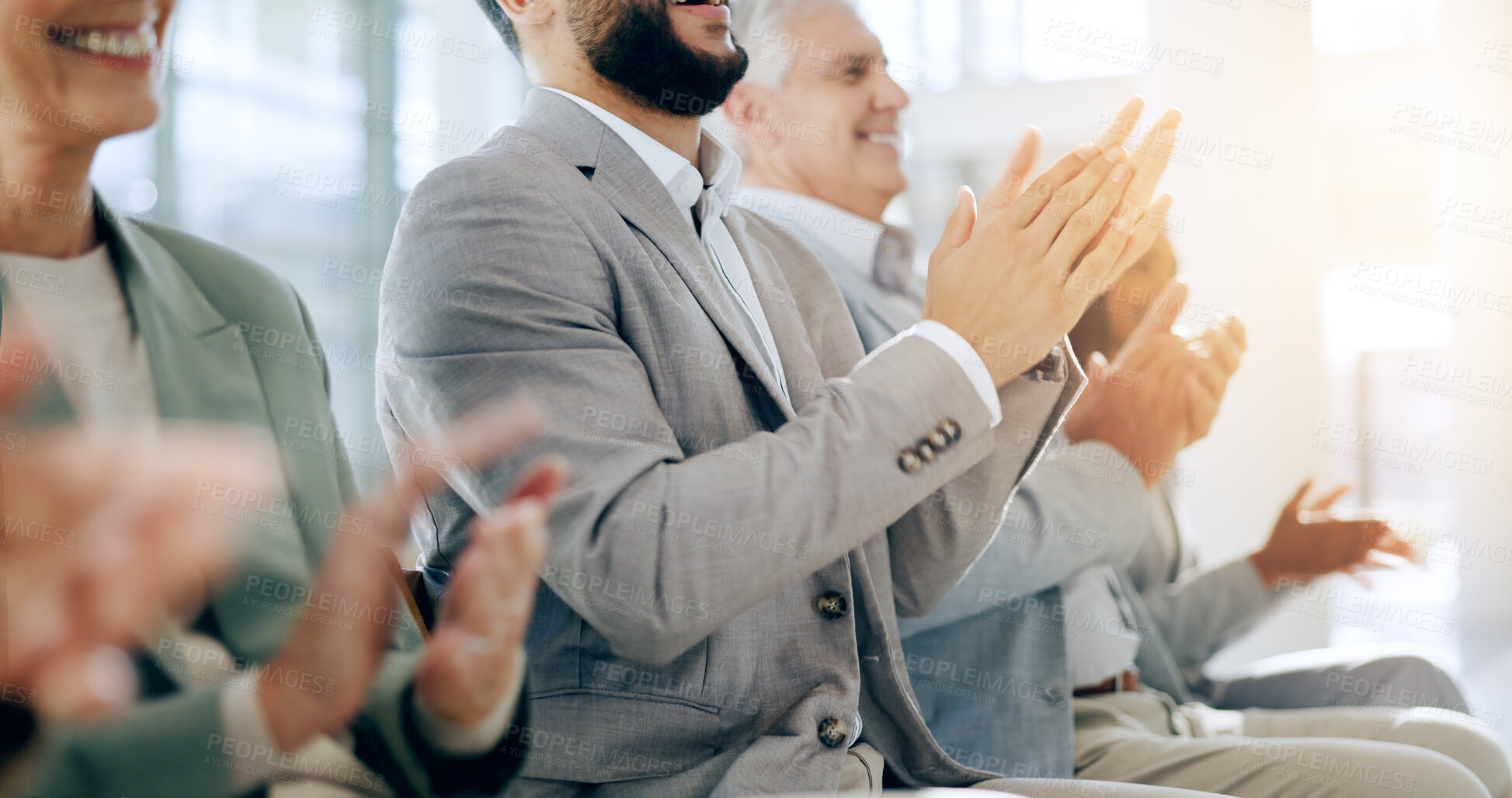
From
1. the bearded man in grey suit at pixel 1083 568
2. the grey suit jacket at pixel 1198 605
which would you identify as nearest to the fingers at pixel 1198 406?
the bearded man in grey suit at pixel 1083 568

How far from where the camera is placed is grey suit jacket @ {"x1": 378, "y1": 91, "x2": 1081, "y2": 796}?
832 mm

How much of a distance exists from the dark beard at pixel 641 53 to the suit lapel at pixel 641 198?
0.09m

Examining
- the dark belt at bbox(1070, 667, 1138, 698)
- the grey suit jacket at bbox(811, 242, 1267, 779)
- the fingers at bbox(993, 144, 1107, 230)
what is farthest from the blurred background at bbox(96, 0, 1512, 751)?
the fingers at bbox(993, 144, 1107, 230)

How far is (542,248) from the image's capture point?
2.97 ft

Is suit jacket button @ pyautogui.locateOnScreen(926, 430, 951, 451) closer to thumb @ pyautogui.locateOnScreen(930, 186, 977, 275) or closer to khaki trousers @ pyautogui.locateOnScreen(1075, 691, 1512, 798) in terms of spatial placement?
thumb @ pyautogui.locateOnScreen(930, 186, 977, 275)

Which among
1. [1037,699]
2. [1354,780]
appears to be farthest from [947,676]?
[1354,780]

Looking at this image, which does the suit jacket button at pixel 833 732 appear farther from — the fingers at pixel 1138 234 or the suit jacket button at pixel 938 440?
the fingers at pixel 1138 234

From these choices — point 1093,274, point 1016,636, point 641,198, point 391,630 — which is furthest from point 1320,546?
point 391,630

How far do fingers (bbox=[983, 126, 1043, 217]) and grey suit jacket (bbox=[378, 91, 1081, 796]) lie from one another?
0.65 ft

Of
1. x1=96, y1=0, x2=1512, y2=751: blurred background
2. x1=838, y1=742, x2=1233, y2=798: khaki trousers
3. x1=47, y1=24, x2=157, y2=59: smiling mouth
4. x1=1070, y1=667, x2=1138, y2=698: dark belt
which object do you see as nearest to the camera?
x1=47, y1=24, x2=157, y2=59: smiling mouth

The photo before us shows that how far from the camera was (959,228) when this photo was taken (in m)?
1.05

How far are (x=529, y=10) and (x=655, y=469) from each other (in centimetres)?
60

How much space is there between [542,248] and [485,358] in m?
0.11
